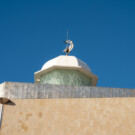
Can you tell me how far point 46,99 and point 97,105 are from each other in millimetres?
2930

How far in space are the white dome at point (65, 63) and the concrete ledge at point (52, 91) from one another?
3.99 meters

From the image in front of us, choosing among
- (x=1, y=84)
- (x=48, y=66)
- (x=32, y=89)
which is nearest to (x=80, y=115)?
(x=32, y=89)

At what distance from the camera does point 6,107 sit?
1920cm

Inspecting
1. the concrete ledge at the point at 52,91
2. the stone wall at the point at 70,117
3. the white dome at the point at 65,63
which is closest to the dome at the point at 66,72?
the white dome at the point at 65,63

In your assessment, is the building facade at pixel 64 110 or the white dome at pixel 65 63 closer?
the building facade at pixel 64 110

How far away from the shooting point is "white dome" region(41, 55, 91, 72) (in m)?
24.0

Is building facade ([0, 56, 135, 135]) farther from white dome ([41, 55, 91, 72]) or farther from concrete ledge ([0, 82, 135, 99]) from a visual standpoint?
white dome ([41, 55, 91, 72])

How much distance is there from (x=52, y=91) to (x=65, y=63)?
4.73m

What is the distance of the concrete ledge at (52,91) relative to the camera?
1966 centimetres

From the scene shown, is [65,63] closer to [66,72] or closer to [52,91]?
[66,72]

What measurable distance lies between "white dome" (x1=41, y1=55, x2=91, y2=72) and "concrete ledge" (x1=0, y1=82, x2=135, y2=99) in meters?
3.99

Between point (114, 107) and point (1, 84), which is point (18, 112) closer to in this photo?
point (1, 84)

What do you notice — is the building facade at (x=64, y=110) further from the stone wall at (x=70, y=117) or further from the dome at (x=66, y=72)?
the dome at (x=66, y=72)

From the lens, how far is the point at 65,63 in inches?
957
